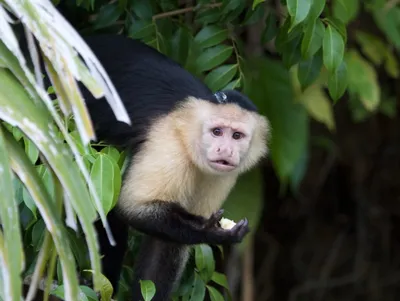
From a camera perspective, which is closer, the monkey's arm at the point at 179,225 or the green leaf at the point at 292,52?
the monkey's arm at the point at 179,225

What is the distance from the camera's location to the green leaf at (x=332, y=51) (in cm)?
241

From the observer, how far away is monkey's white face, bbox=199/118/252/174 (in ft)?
7.97

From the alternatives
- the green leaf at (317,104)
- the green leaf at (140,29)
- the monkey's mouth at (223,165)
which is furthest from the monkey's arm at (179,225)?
the green leaf at (317,104)

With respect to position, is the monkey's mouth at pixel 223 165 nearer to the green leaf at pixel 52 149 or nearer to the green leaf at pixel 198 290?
the green leaf at pixel 198 290

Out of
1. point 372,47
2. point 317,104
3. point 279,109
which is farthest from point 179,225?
point 372,47

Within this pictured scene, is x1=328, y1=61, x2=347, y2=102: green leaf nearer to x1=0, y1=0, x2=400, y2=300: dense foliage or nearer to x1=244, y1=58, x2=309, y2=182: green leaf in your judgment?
x1=0, y1=0, x2=400, y2=300: dense foliage

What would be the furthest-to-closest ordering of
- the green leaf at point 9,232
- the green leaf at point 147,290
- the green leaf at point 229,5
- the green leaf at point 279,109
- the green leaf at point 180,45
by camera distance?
the green leaf at point 279,109
the green leaf at point 180,45
the green leaf at point 229,5
the green leaf at point 147,290
the green leaf at point 9,232

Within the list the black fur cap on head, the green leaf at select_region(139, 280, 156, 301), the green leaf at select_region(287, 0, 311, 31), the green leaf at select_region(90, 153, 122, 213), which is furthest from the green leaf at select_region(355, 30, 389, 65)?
the green leaf at select_region(90, 153, 122, 213)

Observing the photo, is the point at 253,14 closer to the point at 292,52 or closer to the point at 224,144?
the point at 292,52

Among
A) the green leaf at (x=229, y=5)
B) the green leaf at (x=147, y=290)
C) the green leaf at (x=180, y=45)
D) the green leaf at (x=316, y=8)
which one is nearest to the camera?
the green leaf at (x=147, y=290)

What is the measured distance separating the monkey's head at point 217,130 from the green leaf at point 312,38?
0.87 ft

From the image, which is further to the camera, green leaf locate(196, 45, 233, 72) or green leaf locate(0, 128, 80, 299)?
green leaf locate(196, 45, 233, 72)

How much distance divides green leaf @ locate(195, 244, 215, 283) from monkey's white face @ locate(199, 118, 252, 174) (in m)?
0.28

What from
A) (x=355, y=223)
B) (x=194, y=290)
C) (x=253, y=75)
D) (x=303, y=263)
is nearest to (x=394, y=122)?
(x=355, y=223)
